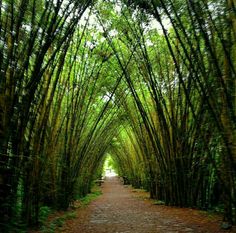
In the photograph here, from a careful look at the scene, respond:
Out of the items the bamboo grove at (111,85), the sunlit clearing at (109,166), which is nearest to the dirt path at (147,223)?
the bamboo grove at (111,85)

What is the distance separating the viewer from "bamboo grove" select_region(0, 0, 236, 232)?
3518 mm

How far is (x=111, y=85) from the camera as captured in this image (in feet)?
31.2

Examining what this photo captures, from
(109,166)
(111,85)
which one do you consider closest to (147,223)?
(111,85)

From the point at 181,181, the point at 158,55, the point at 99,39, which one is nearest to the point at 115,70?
the point at 99,39

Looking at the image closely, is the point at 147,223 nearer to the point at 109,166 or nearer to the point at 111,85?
the point at 111,85

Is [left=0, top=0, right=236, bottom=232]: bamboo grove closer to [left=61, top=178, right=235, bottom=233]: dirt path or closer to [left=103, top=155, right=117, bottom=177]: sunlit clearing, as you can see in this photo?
[left=61, top=178, right=235, bottom=233]: dirt path

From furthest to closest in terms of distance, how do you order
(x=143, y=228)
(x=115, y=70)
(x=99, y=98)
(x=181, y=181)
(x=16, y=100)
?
(x=99, y=98) < (x=115, y=70) < (x=181, y=181) < (x=143, y=228) < (x=16, y=100)

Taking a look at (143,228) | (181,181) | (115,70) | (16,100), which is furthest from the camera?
(115,70)

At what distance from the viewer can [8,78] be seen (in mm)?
3531

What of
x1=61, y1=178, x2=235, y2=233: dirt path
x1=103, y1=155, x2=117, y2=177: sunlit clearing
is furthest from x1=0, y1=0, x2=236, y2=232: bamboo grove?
x1=103, y1=155, x2=117, y2=177: sunlit clearing

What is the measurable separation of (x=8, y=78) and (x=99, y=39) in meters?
4.16

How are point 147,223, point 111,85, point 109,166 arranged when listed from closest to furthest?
point 147,223 → point 111,85 → point 109,166

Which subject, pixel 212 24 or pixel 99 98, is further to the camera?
pixel 99 98

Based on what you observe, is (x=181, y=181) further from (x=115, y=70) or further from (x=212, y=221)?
(x=115, y=70)
